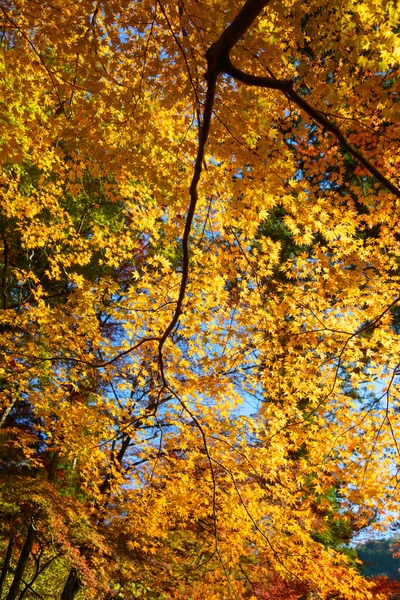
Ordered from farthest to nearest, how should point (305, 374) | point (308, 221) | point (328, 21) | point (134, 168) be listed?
point (305, 374)
point (134, 168)
point (308, 221)
point (328, 21)

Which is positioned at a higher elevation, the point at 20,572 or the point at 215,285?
the point at 215,285

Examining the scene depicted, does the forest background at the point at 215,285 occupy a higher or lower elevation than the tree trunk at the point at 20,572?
higher

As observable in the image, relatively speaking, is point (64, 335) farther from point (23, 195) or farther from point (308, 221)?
point (308, 221)

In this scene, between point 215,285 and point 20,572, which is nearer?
point 215,285

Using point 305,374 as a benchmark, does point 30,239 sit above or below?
above

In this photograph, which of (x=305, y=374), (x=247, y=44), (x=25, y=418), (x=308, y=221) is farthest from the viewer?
(x=25, y=418)

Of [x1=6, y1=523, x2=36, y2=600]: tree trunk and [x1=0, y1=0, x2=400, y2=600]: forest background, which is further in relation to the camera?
[x1=6, y1=523, x2=36, y2=600]: tree trunk

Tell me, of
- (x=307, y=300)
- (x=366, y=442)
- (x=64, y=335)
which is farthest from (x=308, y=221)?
(x=64, y=335)

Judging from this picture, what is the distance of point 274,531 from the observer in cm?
512

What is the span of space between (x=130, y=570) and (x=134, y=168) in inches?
190

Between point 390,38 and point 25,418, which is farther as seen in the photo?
point 25,418

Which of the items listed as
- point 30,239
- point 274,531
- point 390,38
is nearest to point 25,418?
point 30,239

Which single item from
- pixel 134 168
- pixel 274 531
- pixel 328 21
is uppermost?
pixel 328 21

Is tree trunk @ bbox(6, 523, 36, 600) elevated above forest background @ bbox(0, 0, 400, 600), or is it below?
below
